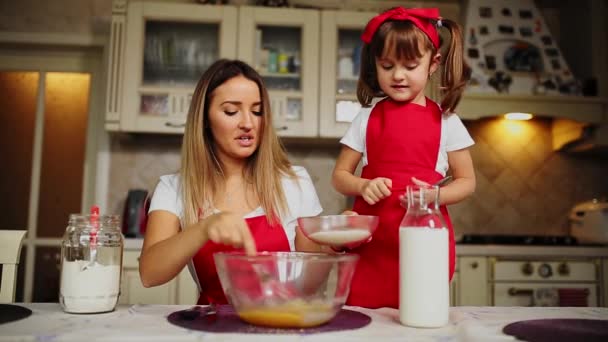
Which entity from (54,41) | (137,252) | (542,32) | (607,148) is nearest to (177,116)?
(137,252)

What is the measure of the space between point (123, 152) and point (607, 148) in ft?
8.16

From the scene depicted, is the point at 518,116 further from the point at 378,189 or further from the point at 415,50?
the point at 378,189

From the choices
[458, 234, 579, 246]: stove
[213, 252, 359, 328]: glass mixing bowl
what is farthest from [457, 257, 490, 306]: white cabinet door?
[213, 252, 359, 328]: glass mixing bowl

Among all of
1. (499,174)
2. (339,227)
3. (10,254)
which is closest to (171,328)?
(339,227)

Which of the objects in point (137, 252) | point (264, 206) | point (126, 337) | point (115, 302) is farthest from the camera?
point (137, 252)

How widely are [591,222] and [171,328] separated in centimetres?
240

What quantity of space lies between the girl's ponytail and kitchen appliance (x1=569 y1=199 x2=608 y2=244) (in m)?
1.80

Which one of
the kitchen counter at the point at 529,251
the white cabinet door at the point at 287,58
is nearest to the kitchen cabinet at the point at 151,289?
the white cabinet door at the point at 287,58

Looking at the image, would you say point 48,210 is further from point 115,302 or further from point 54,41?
point 115,302

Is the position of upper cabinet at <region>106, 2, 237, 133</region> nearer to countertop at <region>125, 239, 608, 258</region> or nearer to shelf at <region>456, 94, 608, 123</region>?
countertop at <region>125, 239, 608, 258</region>

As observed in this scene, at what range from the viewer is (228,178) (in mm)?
1341

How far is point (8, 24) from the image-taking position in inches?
114

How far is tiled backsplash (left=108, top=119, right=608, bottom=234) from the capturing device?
112 inches

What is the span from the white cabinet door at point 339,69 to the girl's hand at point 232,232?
1.84 metres
